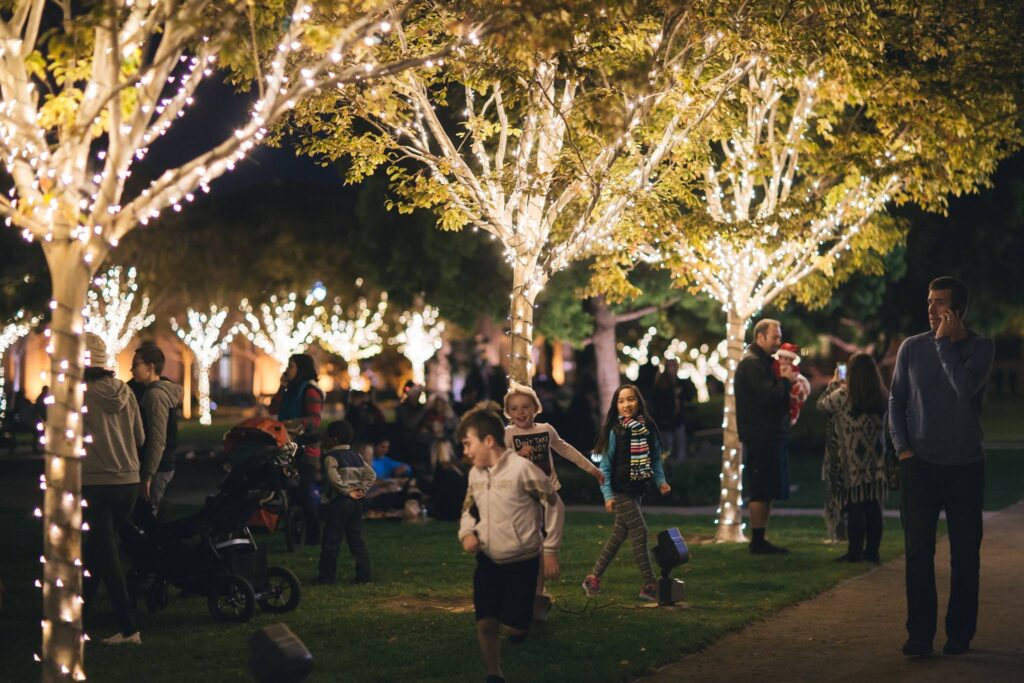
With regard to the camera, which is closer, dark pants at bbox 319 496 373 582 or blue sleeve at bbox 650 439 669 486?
blue sleeve at bbox 650 439 669 486

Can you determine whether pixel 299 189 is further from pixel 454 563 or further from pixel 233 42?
pixel 233 42

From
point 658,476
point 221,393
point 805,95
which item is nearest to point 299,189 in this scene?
point 221,393

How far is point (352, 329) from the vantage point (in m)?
63.4

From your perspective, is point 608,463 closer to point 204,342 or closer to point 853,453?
point 853,453

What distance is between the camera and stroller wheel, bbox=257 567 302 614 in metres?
10.5

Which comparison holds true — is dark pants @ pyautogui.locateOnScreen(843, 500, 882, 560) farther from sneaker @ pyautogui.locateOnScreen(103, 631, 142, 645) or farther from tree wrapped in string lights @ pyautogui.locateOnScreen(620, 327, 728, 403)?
tree wrapped in string lights @ pyautogui.locateOnScreen(620, 327, 728, 403)

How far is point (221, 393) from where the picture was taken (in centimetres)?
8169

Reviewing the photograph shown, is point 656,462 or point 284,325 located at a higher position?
point 284,325

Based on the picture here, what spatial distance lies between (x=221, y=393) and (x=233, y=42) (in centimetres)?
7615

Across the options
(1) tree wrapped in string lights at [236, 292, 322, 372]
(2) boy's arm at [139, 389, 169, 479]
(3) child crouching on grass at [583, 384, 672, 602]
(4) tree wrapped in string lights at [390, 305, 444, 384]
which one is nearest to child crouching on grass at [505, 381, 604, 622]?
(3) child crouching on grass at [583, 384, 672, 602]

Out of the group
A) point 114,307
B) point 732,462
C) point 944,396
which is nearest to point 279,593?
point 944,396

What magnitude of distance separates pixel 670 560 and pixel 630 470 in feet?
2.65

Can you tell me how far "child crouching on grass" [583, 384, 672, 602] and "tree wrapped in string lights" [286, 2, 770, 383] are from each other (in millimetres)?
844

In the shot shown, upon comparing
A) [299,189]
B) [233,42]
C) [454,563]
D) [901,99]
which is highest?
[299,189]
